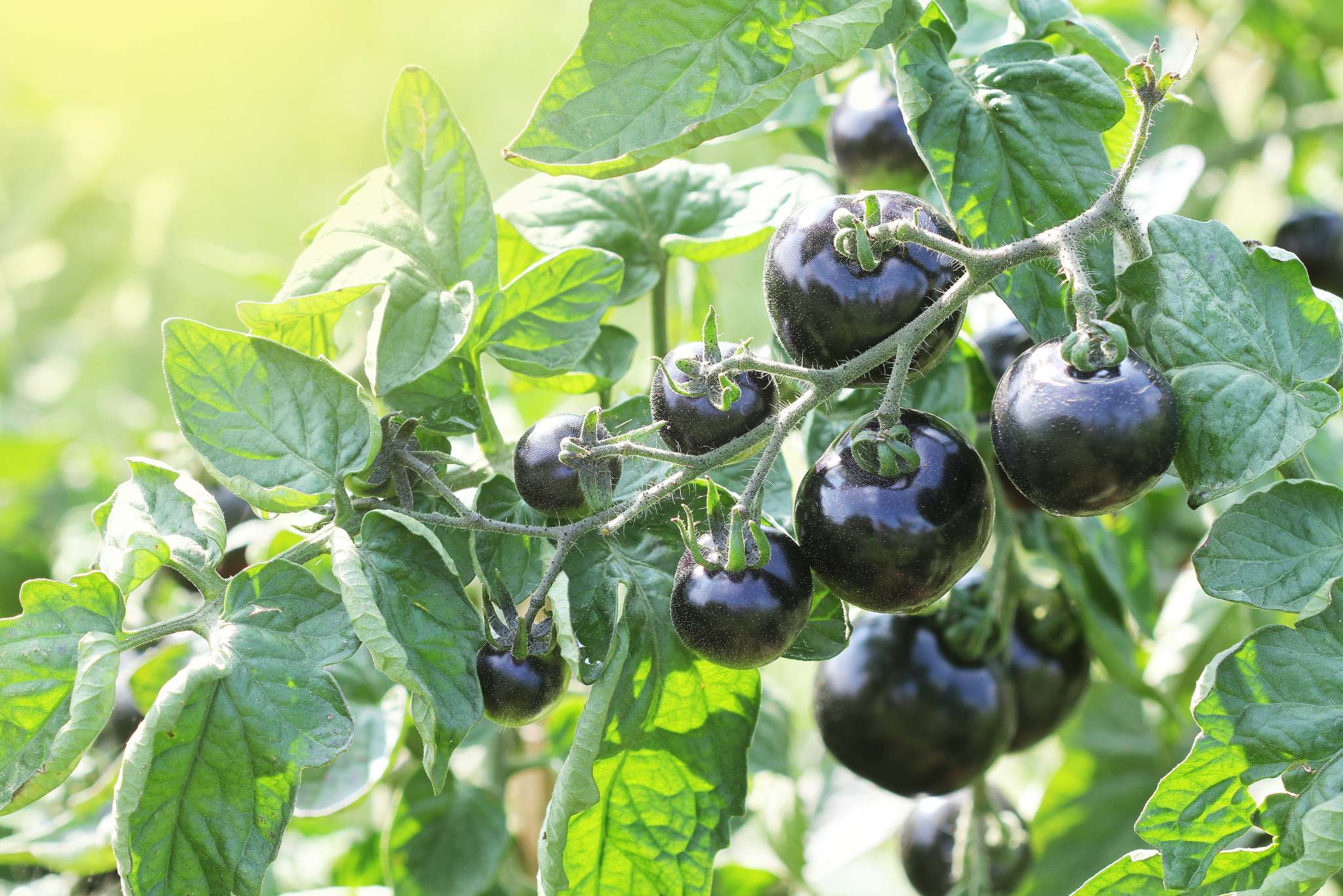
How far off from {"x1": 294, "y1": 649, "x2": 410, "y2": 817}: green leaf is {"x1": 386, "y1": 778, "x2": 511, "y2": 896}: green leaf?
0.20 ft

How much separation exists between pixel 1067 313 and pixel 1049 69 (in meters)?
0.15

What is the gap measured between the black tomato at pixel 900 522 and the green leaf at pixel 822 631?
7 centimetres

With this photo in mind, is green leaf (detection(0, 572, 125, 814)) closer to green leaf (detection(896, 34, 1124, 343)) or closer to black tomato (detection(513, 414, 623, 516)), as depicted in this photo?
black tomato (detection(513, 414, 623, 516))

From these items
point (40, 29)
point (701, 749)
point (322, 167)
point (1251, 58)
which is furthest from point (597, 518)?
point (40, 29)

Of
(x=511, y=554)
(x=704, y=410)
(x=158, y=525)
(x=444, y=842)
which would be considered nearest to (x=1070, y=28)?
(x=704, y=410)

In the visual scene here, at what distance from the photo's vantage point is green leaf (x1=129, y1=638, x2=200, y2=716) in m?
0.87

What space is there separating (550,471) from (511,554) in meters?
0.07

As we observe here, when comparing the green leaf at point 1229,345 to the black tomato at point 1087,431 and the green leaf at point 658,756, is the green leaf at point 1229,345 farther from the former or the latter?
the green leaf at point 658,756

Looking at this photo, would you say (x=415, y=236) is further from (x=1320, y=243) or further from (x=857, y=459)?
(x=1320, y=243)

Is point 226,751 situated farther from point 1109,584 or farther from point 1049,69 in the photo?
point 1109,584

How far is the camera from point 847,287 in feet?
2.04

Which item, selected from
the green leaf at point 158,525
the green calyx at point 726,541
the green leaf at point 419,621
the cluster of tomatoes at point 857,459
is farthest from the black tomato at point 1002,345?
the green leaf at point 158,525

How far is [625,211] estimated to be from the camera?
0.92 m

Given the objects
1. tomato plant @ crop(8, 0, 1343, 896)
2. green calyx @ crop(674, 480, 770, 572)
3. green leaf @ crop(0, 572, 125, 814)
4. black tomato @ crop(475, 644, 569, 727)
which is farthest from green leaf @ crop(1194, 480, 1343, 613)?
green leaf @ crop(0, 572, 125, 814)
